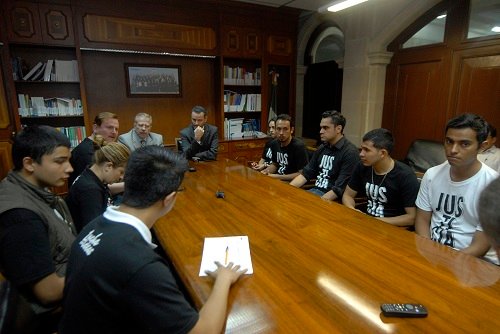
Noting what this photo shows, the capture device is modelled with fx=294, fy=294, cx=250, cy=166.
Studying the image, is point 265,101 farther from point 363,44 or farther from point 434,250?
point 434,250

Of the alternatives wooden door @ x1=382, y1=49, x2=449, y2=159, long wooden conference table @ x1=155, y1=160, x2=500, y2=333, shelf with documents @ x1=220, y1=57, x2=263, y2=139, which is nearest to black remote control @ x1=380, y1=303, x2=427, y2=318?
long wooden conference table @ x1=155, y1=160, x2=500, y2=333

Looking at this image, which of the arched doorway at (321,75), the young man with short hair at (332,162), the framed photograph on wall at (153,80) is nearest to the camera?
the young man with short hair at (332,162)

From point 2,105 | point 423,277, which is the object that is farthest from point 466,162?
point 2,105

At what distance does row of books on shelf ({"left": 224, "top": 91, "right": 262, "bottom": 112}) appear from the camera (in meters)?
4.65

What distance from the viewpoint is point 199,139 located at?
3.58 metres

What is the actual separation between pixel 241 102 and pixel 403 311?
13.7ft

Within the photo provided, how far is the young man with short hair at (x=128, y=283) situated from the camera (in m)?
0.74

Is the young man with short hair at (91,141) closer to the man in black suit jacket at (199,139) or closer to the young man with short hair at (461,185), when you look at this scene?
the man in black suit jacket at (199,139)

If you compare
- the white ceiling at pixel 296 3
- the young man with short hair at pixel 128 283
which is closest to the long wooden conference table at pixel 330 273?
the young man with short hair at pixel 128 283

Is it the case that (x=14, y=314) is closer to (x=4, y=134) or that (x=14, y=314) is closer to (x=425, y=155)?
(x=4, y=134)

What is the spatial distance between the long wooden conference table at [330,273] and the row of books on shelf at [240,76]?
10.4ft

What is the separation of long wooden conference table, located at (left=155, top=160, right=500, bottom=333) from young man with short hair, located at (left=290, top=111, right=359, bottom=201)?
79 centimetres

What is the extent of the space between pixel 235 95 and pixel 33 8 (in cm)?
268

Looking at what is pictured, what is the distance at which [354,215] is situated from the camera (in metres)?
1.68
